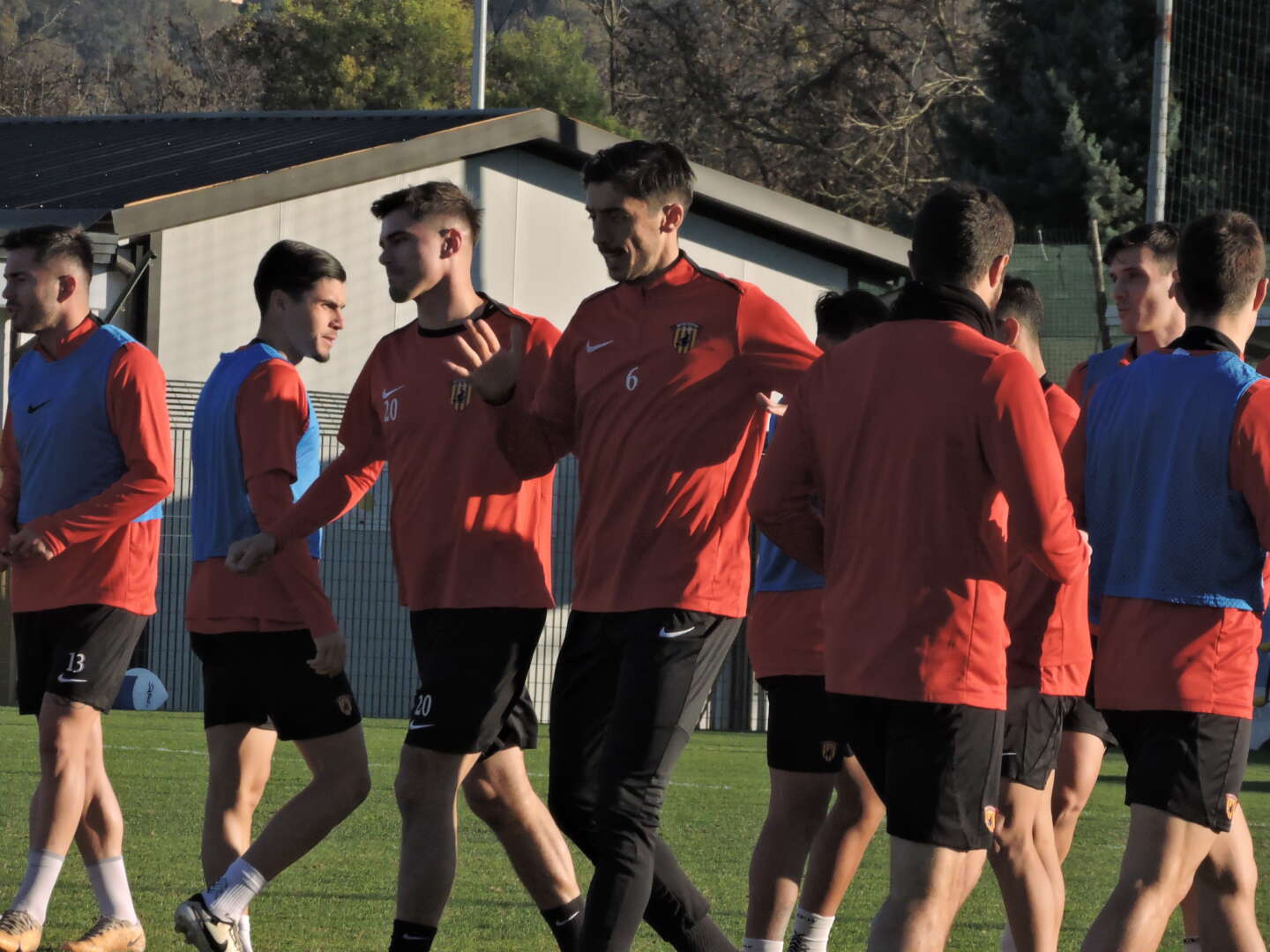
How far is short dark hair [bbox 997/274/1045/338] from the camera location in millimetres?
6082

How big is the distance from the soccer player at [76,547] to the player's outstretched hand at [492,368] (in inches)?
61.9

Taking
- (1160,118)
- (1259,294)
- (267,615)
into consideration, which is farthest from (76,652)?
(1160,118)

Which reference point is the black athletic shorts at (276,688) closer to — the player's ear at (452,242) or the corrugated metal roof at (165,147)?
the player's ear at (452,242)

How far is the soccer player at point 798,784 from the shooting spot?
5984 millimetres

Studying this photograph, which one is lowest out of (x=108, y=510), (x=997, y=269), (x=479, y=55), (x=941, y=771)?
(x=941, y=771)

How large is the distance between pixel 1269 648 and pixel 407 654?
1303 centimetres

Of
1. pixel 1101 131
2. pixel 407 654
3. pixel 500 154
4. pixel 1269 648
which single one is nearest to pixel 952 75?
pixel 1101 131

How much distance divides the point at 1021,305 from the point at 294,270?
222 centimetres

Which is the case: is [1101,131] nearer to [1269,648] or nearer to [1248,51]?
[1248,51]

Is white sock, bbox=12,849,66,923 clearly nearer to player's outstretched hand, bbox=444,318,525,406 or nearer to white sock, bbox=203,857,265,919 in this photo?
white sock, bbox=203,857,265,919

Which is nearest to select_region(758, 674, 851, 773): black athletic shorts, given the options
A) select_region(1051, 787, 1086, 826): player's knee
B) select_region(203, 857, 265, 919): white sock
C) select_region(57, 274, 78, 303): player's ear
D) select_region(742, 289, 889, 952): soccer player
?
select_region(742, 289, 889, 952): soccer player

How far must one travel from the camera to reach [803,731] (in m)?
6.09

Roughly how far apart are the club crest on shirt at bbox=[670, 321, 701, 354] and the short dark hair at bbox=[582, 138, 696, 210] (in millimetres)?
340

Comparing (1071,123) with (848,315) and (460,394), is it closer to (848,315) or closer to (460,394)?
(848,315)
